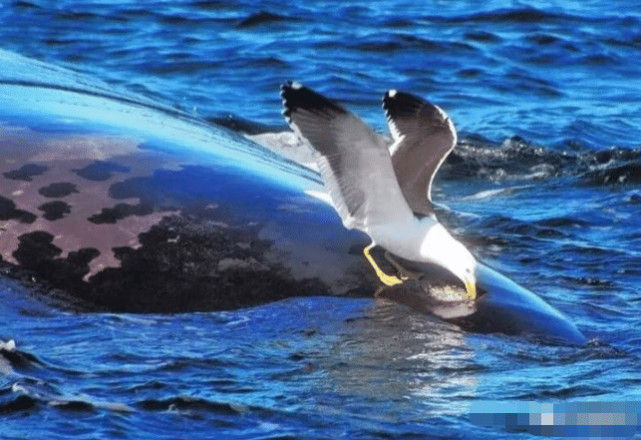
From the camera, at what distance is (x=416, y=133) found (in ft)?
21.3

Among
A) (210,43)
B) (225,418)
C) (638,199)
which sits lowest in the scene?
(225,418)

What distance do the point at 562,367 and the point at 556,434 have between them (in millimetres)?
Result: 618

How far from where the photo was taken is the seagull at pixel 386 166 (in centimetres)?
611

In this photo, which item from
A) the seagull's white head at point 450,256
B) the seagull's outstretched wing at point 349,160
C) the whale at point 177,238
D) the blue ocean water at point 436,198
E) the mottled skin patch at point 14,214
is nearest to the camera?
the blue ocean water at point 436,198

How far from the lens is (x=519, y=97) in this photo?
14.2 metres

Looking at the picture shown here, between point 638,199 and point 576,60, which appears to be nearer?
point 638,199

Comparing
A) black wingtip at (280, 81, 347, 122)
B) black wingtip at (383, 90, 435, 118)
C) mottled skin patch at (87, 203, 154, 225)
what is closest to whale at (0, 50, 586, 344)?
mottled skin patch at (87, 203, 154, 225)

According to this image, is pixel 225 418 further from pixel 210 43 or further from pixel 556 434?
pixel 210 43

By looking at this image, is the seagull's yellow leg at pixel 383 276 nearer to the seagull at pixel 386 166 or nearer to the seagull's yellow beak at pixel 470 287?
the seagull at pixel 386 166

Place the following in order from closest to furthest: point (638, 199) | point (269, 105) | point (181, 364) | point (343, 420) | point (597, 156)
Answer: point (343, 420)
point (181, 364)
point (638, 199)
point (597, 156)
point (269, 105)

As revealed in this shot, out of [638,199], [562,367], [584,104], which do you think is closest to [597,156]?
[638,199]

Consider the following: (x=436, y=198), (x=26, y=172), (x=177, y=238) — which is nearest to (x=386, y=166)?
(x=177, y=238)

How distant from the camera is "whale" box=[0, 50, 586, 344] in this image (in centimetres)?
579

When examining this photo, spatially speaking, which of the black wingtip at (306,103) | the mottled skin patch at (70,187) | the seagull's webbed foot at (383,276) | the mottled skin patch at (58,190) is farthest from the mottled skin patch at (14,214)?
the seagull's webbed foot at (383,276)
